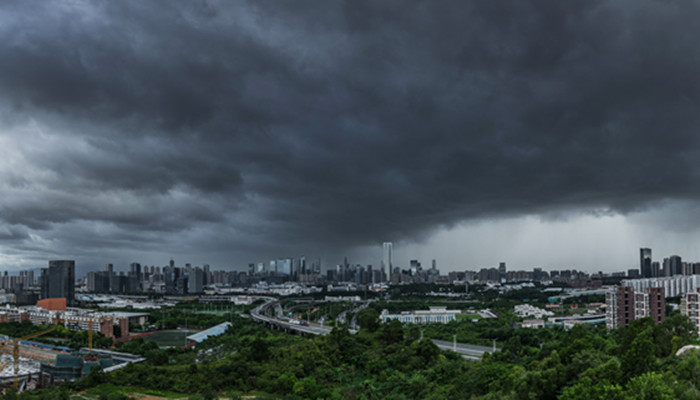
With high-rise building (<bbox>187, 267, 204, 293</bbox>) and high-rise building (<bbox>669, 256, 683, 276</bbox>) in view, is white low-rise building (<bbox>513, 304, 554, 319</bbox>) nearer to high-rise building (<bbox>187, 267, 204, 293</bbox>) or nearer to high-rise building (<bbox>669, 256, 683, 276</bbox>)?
high-rise building (<bbox>669, 256, 683, 276</bbox>)

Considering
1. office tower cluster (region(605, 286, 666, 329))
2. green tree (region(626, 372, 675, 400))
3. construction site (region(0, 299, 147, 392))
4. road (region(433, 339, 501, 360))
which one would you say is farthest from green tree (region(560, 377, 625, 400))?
office tower cluster (region(605, 286, 666, 329))

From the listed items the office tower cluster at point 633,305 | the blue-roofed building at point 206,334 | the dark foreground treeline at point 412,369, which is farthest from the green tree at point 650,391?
the blue-roofed building at point 206,334

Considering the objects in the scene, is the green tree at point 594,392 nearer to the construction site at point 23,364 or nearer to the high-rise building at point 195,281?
the construction site at point 23,364

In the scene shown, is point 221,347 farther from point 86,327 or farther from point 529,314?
point 529,314

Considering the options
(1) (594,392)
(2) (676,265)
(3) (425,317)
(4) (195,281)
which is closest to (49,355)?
(3) (425,317)

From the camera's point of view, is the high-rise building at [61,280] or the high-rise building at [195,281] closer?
the high-rise building at [61,280]

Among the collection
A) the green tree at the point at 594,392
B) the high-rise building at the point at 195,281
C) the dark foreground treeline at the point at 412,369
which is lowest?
the high-rise building at the point at 195,281
